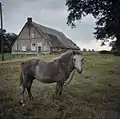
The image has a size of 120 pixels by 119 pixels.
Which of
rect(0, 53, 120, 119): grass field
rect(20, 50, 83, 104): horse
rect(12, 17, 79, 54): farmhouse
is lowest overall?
rect(0, 53, 120, 119): grass field

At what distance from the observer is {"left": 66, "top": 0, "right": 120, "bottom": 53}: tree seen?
15337 millimetres

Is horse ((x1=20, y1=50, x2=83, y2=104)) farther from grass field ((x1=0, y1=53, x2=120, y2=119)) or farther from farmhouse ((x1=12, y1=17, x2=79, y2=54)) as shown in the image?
farmhouse ((x1=12, y1=17, x2=79, y2=54))

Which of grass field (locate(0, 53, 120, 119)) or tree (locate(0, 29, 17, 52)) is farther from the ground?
tree (locate(0, 29, 17, 52))

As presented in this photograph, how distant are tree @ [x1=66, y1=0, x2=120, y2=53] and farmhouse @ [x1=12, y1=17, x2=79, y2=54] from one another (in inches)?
1254

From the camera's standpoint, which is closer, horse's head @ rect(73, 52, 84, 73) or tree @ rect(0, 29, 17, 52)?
horse's head @ rect(73, 52, 84, 73)

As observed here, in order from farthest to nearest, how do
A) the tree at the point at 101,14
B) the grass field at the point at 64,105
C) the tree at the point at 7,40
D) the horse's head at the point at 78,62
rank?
the tree at the point at 7,40
the tree at the point at 101,14
the horse's head at the point at 78,62
the grass field at the point at 64,105

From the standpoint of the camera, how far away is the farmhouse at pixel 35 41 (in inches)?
2008

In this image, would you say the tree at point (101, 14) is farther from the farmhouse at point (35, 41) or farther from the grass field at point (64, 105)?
the farmhouse at point (35, 41)

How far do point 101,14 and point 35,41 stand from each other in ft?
118

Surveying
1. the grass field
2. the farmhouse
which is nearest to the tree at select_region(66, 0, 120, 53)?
the grass field

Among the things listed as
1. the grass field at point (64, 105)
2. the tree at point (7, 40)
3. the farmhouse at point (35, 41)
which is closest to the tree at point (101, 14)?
the grass field at point (64, 105)

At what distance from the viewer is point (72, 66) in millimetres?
9180

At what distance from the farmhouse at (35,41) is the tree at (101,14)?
31862 millimetres

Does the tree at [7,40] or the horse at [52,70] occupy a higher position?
the tree at [7,40]
